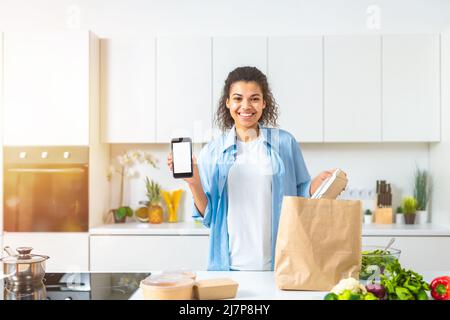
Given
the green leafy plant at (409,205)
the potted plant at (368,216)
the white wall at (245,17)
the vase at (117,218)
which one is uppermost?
the white wall at (245,17)

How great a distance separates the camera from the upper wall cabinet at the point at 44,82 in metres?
1.50

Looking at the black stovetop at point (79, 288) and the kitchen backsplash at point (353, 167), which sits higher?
the kitchen backsplash at point (353, 167)

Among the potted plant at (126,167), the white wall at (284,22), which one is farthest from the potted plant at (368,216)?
the potted plant at (126,167)

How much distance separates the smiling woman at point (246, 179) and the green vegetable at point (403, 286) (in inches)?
16.3

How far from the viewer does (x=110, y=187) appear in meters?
1.66

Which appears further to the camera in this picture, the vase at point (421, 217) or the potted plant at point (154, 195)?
the vase at point (421, 217)

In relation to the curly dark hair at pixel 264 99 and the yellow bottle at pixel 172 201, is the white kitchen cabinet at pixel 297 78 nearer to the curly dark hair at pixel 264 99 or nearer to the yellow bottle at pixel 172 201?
the curly dark hair at pixel 264 99

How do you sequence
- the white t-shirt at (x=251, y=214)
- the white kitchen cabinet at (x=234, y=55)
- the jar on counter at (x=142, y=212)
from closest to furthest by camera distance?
the white t-shirt at (x=251, y=214), the white kitchen cabinet at (x=234, y=55), the jar on counter at (x=142, y=212)

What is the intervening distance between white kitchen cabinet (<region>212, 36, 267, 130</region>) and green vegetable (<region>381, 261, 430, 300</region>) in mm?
713

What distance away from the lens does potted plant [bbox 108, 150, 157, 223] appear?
1621 millimetres

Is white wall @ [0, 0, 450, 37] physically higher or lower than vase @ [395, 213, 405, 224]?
higher

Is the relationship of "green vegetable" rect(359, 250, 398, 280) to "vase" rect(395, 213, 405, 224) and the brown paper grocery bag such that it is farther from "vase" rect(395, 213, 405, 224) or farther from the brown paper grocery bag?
"vase" rect(395, 213, 405, 224)

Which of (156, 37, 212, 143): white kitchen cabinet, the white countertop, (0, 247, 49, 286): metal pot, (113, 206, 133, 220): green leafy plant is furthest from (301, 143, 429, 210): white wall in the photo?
(0, 247, 49, 286): metal pot

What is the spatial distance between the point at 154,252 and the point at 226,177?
51 centimetres
